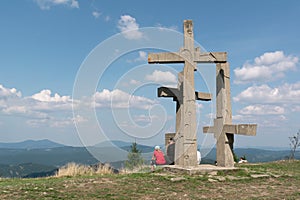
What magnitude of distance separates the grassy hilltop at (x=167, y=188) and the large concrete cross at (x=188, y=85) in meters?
1.38

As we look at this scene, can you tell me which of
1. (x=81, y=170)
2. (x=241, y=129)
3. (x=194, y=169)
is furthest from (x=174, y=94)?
(x=81, y=170)

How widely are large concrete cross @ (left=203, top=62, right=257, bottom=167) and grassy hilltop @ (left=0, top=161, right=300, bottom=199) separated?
1437mm

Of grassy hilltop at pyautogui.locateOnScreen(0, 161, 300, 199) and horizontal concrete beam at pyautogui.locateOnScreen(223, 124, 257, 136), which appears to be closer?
grassy hilltop at pyautogui.locateOnScreen(0, 161, 300, 199)

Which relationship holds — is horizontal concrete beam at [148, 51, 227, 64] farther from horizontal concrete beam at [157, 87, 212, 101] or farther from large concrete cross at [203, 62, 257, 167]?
horizontal concrete beam at [157, 87, 212, 101]

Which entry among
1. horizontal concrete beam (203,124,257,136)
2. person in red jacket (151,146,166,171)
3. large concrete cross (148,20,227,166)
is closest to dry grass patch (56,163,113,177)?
person in red jacket (151,146,166,171)

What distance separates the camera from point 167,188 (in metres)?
9.85

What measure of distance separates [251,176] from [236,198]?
3690 mm

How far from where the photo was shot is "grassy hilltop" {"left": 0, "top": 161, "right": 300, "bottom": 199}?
864cm

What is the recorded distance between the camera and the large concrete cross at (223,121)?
1364 centimetres

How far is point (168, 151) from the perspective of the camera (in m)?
16.0

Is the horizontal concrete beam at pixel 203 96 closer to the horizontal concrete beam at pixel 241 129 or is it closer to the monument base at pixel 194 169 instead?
the horizontal concrete beam at pixel 241 129

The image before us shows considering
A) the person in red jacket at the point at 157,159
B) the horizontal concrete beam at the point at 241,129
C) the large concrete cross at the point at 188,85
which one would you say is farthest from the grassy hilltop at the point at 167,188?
the person in red jacket at the point at 157,159

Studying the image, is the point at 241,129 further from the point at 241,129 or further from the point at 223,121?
the point at 223,121

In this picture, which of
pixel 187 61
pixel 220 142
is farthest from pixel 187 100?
pixel 220 142
